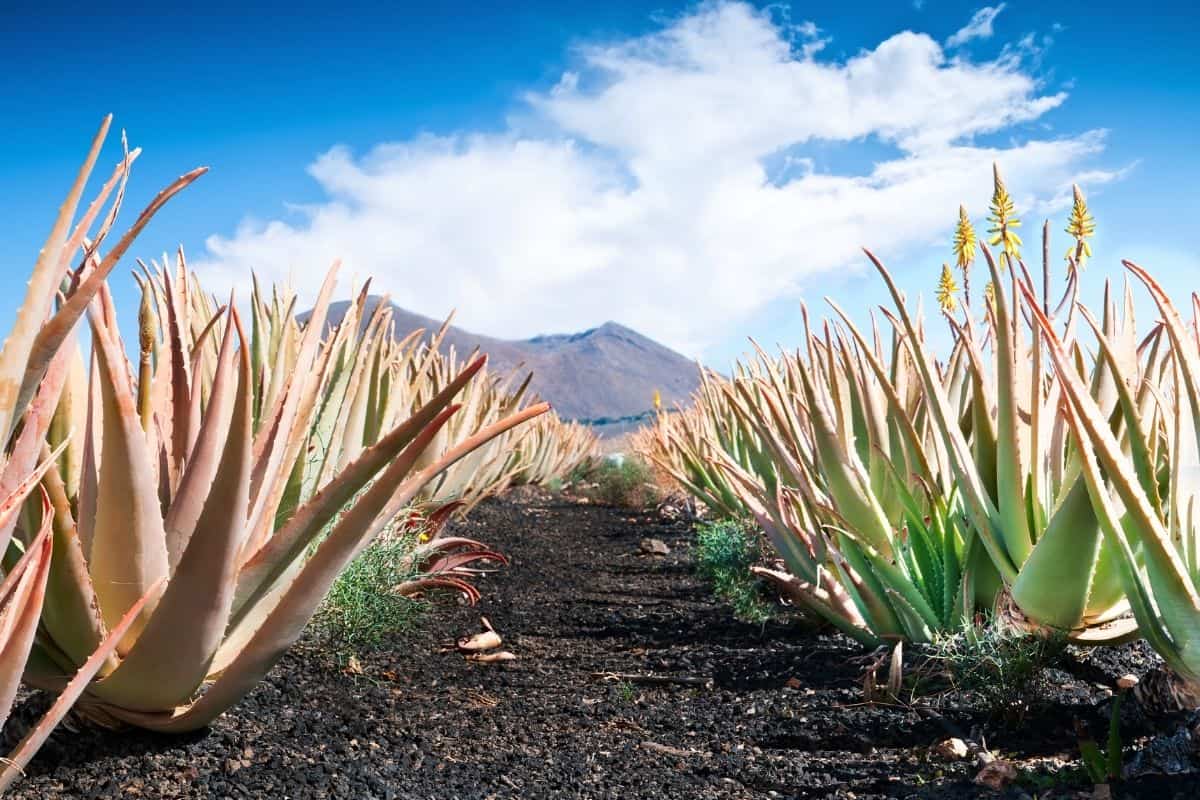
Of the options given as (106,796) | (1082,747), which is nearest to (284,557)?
(106,796)

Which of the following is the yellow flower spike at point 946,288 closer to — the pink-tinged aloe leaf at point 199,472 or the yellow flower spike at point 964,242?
the yellow flower spike at point 964,242

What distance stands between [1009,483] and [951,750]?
28.3 inches

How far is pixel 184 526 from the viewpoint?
175cm

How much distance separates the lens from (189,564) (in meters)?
1.59

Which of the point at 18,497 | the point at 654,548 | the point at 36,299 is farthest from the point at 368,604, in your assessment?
the point at 654,548

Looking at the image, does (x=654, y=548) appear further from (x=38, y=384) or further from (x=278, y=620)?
(x=38, y=384)

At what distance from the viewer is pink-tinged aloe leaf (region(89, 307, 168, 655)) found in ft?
5.14

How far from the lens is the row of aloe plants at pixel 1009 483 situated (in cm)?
190

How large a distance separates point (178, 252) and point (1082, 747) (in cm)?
224

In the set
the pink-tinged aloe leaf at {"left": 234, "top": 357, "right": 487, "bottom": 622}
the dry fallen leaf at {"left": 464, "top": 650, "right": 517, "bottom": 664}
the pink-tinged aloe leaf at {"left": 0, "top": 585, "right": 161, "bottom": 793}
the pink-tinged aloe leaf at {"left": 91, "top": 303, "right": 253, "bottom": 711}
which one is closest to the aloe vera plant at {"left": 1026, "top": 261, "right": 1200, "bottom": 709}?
the pink-tinged aloe leaf at {"left": 234, "top": 357, "right": 487, "bottom": 622}

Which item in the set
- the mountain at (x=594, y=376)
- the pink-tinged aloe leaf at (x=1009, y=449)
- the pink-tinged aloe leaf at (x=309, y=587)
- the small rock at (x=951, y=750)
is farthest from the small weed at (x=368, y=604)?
the mountain at (x=594, y=376)

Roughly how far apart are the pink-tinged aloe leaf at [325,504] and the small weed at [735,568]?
9.07ft

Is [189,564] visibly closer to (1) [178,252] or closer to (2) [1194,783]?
(1) [178,252]

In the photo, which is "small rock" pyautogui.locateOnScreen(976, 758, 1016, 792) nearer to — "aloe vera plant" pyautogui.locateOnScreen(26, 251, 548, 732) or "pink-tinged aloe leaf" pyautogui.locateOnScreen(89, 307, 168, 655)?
"aloe vera plant" pyautogui.locateOnScreen(26, 251, 548, 732)
